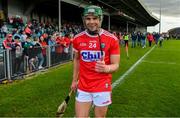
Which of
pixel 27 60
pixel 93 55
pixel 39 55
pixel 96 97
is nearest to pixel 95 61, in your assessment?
pixel 93 55

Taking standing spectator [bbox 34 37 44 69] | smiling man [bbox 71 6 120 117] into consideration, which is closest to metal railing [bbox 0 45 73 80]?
standing spectator [bbox 34 37 44 69]

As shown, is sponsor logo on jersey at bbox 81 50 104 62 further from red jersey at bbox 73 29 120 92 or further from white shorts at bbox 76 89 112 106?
white shorts at bbox 76 89 112 106

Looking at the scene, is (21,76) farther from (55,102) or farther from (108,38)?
(108,38)

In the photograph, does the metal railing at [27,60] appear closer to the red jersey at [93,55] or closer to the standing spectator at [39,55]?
the standing spectator at [39,55]

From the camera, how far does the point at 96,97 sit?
4.36 meters

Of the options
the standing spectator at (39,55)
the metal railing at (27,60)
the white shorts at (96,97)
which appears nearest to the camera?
the white shorts at (96,97)

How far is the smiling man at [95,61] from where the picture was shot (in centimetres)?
418

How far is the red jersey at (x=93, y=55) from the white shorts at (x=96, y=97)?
0.05 meters

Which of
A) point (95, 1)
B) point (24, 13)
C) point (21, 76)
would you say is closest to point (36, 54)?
point (21, 76)

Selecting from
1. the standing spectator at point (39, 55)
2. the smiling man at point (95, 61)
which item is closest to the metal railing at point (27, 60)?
the standing spectator at point (39, 55)

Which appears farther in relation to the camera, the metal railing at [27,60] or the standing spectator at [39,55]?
the standing spectator at [39,55]

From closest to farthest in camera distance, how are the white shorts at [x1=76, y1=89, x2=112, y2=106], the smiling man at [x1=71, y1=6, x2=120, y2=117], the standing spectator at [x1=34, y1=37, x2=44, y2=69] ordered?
the smiling man at [x1=71, y1=6, x2=120, y2=117] → the white shorts at [x1=76, y1=89, x2=112, y2=106] → the standing spectator at [x1=34, y1=37, x2=44, y2=69]

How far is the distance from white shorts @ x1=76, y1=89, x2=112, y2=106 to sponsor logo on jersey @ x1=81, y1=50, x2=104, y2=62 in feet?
Answer: 1.35

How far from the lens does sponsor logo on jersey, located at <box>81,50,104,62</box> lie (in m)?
4.26
